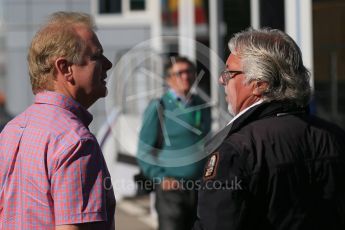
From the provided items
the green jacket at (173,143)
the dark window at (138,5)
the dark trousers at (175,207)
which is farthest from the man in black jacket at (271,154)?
the dark window at (138,5)

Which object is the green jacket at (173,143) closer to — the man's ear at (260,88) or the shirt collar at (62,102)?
the man's ear at (260,88)

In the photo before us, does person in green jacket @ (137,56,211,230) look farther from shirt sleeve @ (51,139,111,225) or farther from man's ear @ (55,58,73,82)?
shirt sleeve @ (51,139,111,225)

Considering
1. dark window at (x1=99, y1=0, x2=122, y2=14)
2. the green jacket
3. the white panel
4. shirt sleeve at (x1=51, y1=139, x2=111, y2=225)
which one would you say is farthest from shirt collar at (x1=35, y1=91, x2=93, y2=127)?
dark window at (x1=99, y1=0, x2=122, y2=14)

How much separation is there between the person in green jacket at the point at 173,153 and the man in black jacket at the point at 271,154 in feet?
7.78

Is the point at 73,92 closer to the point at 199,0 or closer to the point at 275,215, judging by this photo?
the point at 275,215

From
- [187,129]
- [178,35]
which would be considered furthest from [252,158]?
[178,35]

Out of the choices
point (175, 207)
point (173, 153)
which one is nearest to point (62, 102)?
point (173, 153)

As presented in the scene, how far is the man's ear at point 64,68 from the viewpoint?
2318 millimetres

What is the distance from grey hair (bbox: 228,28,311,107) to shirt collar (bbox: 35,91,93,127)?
556mm

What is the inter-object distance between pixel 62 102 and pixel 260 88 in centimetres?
65

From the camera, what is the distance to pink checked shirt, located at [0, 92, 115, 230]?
2180 mm

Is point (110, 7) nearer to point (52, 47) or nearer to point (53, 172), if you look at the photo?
point (52, 47)

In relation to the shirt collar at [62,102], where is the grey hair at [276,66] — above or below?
above

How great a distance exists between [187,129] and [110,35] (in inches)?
174
